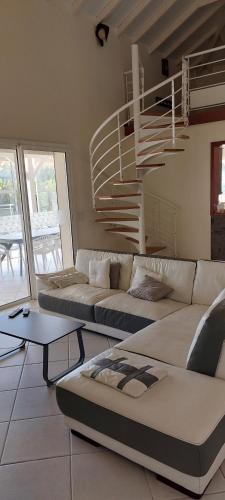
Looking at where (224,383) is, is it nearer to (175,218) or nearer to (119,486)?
(119,486)

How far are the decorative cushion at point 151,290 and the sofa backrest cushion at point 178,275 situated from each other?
2.7 inches

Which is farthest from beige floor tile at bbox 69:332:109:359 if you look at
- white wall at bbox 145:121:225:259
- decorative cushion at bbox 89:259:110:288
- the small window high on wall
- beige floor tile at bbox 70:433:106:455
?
the small window high on wall

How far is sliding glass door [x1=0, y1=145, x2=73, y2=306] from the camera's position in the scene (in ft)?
15.1

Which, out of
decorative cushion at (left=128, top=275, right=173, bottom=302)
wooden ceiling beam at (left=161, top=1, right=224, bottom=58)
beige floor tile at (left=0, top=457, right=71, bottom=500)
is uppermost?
wooden ceiling beam at (left=161, top=1, right=224, bottom=58)

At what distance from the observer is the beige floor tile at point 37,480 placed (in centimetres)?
175

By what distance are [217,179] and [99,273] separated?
120 inches

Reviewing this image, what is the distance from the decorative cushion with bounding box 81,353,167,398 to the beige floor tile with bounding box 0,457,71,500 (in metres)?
0.51

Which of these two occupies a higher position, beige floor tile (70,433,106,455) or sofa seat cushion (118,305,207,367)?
sofa seat cushion (118,305,207,367)

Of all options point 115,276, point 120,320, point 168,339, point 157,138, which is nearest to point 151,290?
point 120,320

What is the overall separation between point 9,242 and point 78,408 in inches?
123

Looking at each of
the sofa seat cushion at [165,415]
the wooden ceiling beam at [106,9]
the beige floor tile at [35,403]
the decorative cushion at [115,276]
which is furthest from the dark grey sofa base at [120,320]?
the wooden ceiling beam at [106,9]

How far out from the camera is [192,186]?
5.87m

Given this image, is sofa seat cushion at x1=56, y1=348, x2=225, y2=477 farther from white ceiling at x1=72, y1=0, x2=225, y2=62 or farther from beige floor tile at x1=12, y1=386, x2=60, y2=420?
white ceiling at x1=72, y1=0, x2=225, y2=62

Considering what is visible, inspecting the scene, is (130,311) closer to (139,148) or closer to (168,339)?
(168,339)
